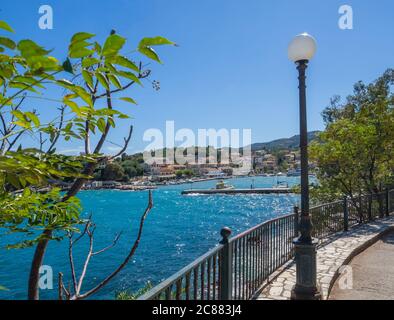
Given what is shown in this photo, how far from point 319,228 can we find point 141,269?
13.5 meters

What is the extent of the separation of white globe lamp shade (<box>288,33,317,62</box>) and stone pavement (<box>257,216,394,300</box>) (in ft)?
10.7

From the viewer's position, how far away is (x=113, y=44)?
87cm

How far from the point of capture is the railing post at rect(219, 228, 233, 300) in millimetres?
3143

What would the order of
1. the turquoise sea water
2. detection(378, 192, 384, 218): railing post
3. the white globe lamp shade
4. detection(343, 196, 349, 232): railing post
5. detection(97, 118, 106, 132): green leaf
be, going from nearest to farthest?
detection(97, 118, 106, 132): green leaf < the white globe lamp shade < detection(343, 196, 349, 232): railing post < detection(378, 192, 384, 218): railing post < the turquoise sea water

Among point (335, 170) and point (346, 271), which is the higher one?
point (335, 170)

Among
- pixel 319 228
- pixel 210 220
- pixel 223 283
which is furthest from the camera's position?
pixel 210 220

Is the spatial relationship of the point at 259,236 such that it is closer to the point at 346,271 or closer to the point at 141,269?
the point at 346,271

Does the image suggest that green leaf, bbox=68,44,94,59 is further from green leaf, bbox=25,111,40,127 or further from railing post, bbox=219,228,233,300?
railing post, bbox=219,228,233,300

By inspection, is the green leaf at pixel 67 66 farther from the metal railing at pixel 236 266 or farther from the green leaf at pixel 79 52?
the metal railing at pixel 236 266

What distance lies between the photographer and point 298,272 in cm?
426

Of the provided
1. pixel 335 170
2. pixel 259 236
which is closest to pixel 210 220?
pixel 335 170

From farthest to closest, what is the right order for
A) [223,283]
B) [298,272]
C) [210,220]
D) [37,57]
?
[210,220] → [298,272] → [223,283] → [37,57]

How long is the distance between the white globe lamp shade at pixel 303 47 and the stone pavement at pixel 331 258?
3263mm

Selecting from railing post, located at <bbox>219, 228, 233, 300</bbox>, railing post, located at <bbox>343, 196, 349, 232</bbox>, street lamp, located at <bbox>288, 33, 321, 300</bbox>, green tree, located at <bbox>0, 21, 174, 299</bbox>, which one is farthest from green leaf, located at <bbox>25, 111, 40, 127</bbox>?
railing post, located at <bbox>343, 196, 349, 232</bbox>
